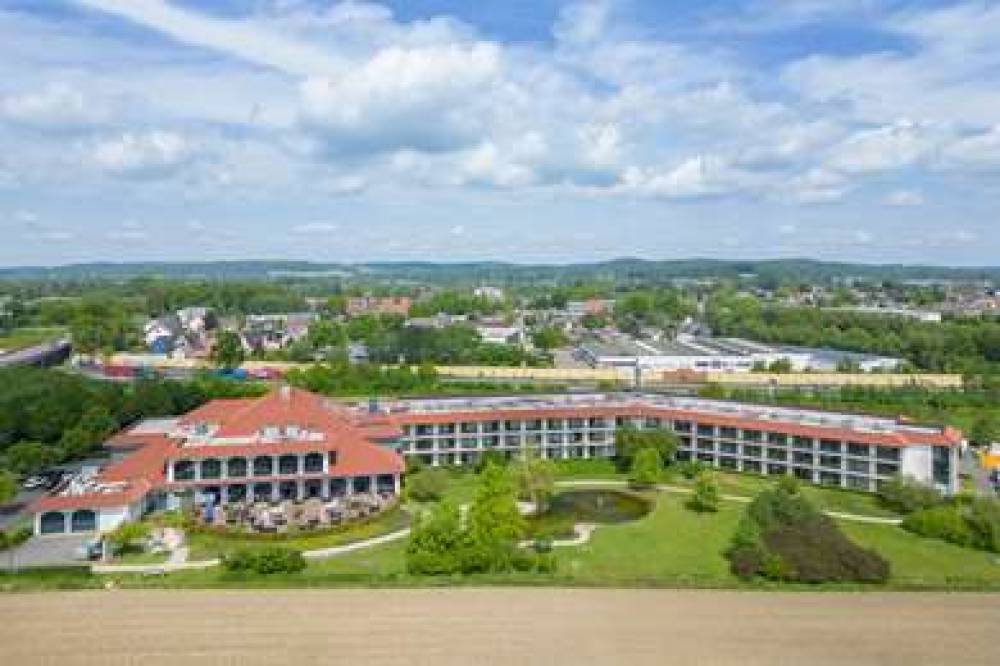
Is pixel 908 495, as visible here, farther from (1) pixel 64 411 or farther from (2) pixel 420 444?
(1) pixel 64 411

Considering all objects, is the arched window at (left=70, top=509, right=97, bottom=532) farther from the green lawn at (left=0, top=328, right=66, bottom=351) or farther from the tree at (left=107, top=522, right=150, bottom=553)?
the green lawn at (left=0, top=328, right=66, bottom=351)

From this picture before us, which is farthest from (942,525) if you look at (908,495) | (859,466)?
(859,466)

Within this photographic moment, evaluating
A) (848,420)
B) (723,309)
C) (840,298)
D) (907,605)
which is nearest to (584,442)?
(848,420)

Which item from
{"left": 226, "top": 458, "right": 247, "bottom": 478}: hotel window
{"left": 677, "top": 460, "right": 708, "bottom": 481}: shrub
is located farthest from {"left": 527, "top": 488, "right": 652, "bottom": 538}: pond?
{"left": 226, "top": 458, "right": 247, "bottom": 478}: hotel window

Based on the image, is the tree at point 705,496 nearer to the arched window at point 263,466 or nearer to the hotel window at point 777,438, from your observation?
the hotel window at point 777,438

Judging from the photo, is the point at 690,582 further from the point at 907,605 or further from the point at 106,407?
the point at 106,407
